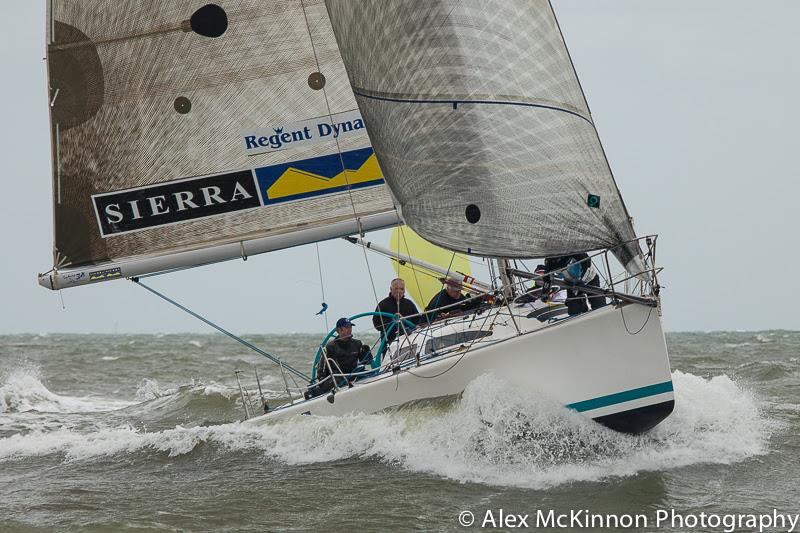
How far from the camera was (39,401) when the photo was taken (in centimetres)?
1476

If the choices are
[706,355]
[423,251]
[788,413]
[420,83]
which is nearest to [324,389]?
[420,83]

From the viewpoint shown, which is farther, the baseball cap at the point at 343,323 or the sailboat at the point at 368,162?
the baseball cap at the point at 343,323

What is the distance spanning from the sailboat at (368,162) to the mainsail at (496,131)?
1 cm

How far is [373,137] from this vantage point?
793 centimetres

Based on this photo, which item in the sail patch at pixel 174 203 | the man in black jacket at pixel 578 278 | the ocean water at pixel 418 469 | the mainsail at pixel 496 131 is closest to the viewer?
the ocean water at pixel 418 469

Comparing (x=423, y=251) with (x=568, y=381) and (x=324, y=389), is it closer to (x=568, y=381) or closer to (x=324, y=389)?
(x=324, y=389)

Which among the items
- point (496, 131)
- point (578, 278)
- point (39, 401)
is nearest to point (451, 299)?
point (578, 278)

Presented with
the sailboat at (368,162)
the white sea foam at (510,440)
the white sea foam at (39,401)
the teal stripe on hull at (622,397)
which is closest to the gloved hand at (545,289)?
the sailboat at (368,162)

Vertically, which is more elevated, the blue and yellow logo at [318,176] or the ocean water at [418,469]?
the blue and yellow logo at [318,176]

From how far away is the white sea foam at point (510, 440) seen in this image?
710 centimetres

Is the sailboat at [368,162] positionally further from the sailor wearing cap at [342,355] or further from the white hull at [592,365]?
the sailor wearing cap at [342,355]

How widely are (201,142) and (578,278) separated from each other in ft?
12.1

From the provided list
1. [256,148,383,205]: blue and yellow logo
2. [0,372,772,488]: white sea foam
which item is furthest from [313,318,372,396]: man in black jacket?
[256,148,383,205]: blue and yellow logo

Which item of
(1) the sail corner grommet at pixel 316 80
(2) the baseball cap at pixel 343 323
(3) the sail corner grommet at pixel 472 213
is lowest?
(2) the baseball cap at pixel 343 323
